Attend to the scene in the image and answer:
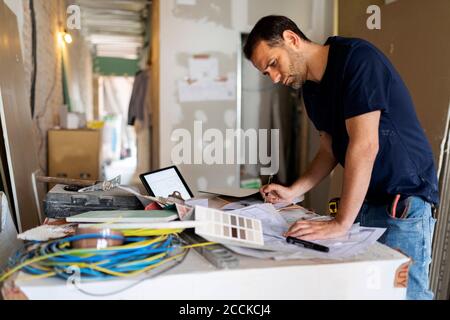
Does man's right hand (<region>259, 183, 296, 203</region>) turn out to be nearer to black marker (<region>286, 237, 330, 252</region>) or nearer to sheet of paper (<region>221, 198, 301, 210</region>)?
sheet of paper (<region>221, 198, 301, 210</region>)

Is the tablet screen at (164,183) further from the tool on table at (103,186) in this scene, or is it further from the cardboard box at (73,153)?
the cardboard box at (73,153)

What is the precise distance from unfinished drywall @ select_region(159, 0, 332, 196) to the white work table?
2783mm

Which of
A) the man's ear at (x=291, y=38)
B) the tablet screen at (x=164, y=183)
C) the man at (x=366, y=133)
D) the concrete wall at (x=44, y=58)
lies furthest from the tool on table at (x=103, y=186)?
the concrete wall at (x=44, y=58)

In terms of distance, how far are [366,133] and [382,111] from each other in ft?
0.35

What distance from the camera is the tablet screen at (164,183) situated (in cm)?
141

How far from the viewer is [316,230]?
969mm

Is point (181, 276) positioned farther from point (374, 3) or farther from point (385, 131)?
point (374, 3)

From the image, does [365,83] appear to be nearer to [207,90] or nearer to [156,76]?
[207,90]

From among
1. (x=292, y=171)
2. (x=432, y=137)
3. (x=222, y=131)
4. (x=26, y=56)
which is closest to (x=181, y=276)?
(x=432, y=137)

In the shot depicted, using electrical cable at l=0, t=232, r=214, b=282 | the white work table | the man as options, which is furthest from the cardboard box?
the white work table

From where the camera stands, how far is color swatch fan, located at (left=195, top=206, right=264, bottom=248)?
2.78 ft

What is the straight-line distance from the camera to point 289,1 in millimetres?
3650

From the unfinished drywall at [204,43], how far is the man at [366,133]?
2325 millimetres

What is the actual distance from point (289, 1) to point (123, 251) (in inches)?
135
